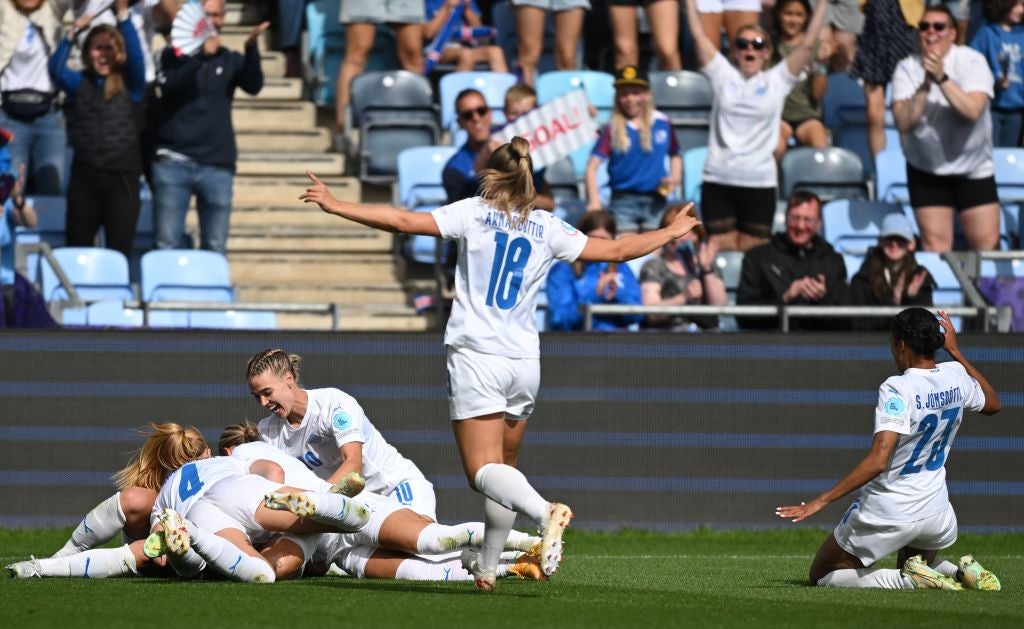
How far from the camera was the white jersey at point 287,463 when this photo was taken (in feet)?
27.1

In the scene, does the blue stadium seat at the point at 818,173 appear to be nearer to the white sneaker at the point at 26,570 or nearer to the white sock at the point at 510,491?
the white sock at the point at 510,491

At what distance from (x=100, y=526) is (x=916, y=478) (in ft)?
12.7

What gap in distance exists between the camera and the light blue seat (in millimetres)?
12734

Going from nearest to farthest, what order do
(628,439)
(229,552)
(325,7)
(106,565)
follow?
(229,552) < (106,565) < (628,439) < (325,7)

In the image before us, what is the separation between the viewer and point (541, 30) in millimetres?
15438

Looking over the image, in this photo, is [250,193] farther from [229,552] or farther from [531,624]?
[531,624]

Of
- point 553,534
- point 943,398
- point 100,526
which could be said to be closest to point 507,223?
point 553,534

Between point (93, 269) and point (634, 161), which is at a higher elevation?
point (634, 161)

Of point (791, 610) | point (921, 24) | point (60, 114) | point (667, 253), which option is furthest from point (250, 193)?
point (791, 610)

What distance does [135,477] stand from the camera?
865 centimetres

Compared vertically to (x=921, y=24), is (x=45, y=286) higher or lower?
lower

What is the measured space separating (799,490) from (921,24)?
12.6 feet

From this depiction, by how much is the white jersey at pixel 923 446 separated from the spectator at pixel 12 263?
6.08m

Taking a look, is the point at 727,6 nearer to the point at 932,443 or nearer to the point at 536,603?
the point at 932,443
